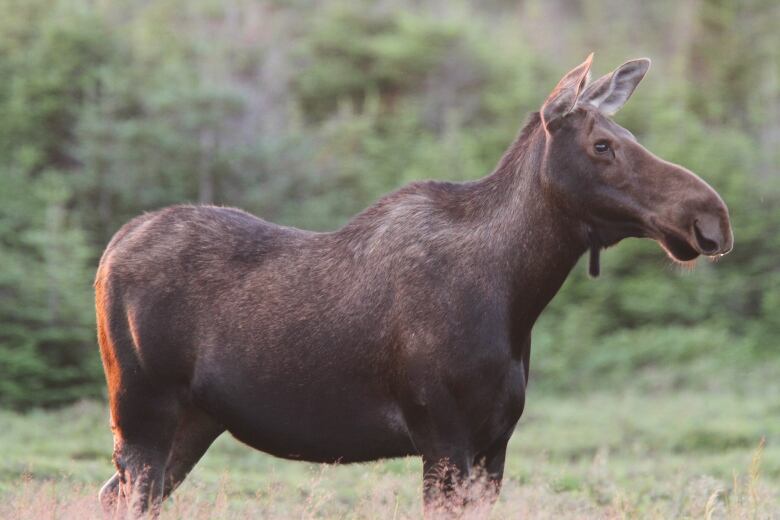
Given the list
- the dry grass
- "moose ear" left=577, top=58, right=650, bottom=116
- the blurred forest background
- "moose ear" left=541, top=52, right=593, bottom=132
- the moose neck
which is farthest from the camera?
the blurred forest background

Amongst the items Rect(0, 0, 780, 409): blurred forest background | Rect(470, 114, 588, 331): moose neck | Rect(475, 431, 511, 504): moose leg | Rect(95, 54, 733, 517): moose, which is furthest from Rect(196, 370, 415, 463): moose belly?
Rect(0, 0, 780, 409): blurred forest background

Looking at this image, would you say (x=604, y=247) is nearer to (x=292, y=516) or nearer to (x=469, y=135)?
(x=292, y=516)

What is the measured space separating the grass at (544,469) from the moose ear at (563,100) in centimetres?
209

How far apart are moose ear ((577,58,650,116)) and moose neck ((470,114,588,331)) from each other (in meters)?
0.30

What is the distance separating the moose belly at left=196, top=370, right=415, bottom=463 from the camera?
5.44 metres

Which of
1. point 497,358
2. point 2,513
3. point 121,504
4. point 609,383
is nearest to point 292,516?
point 121,504

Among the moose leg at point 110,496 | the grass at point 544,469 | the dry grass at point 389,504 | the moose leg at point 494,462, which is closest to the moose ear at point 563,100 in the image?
the moose leg at point 494,462

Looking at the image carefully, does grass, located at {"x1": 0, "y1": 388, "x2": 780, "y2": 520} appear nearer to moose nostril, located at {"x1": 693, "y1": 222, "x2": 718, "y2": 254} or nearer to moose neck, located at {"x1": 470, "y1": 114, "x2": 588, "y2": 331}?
moose neck, located at {"x1": 470, "y1": 114, "x2": 588, "y2": 331}

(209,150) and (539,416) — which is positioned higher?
(209,150)

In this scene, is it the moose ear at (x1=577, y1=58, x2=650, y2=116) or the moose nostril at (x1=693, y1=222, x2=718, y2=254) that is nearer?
the moose nostril at (x1=693, y1=222, x2=718, y2=254)

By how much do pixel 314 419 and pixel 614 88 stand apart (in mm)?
2261

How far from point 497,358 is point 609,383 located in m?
13.5

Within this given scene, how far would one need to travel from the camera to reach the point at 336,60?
2580 cm

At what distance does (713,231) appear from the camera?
498cm
